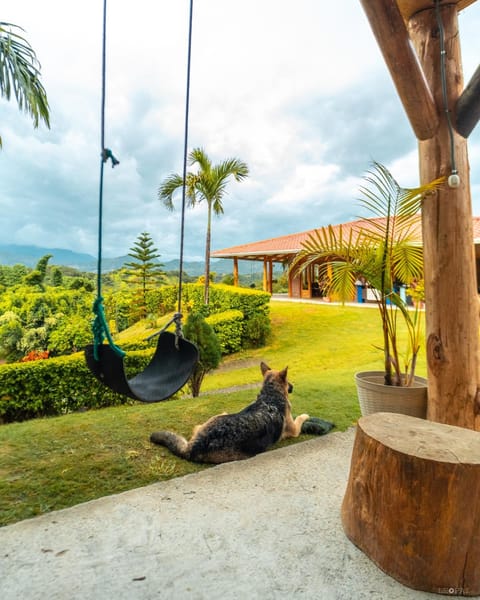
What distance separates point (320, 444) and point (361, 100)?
268 inches

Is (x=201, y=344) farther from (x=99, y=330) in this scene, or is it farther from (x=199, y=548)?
(x=199, y=548)

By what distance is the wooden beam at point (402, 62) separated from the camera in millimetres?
1759

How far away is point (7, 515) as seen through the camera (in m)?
1.75

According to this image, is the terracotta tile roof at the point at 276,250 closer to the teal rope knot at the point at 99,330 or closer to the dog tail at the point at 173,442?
the dog tail at the point at 173,442

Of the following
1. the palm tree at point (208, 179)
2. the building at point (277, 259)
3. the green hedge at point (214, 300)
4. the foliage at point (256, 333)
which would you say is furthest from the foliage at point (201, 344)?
the building at point (277, 259)

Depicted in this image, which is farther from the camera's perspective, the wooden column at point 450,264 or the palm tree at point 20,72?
the palm tree at point 20,72

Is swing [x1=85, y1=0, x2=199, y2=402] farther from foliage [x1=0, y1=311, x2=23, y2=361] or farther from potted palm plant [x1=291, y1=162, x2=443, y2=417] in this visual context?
foliage [x1=0, y1=311, x2=23, y2=361]

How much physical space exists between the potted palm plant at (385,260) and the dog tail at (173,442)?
148 cm

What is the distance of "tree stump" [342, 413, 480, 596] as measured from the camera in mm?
→ 1244

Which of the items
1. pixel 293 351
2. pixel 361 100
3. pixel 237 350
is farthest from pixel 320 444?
pixel 361 100

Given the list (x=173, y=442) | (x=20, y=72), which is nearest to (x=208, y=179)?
(x=20, y=72)

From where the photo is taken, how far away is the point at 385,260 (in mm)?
2633

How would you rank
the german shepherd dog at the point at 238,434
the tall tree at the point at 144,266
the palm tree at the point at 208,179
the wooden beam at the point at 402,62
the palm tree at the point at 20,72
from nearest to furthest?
the wooden beam at the point at 402,62, the german shepherd dog at the point at 238,434, the palm tree at the point at 20,72, the palm tree at the point at 208,179, the tall tree at the point at 144,266

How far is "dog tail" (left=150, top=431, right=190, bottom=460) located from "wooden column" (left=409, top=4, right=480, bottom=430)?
1820mm
